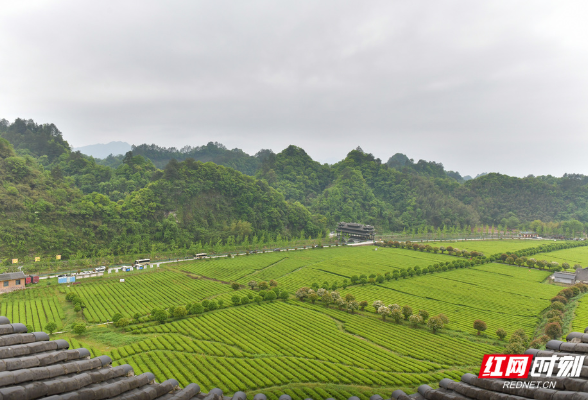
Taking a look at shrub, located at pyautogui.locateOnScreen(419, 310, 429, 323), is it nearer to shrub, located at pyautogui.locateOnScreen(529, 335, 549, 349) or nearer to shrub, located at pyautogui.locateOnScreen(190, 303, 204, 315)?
shrub, located at pyautogui.locateOnScreen(529, 335, 549, 349)

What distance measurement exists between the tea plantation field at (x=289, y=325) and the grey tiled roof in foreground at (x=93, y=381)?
12518mm

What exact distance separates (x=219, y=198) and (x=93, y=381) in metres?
86.6

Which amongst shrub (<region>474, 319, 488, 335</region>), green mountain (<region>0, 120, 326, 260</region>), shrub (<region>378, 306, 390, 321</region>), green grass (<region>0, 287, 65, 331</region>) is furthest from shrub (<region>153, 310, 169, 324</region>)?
green mountain (<region>0, 120, 326, 260</region>)

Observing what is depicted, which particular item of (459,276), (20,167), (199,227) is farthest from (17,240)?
(459,276)

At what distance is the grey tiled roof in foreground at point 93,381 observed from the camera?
27.3 ft

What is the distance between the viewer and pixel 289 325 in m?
34.1

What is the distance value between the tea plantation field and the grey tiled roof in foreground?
12.5m

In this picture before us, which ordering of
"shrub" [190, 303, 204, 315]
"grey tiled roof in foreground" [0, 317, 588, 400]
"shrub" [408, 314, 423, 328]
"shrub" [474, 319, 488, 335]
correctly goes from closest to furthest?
"grey tiled roof in foreground" [0, 317, 588, 400], "shrub" [474, 319, 488, 335], "shrub" [408, 314, 423, 328], "shrub" [190, 303, 204, 315]

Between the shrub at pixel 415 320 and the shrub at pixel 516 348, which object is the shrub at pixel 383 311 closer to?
the shrub at pixel 415 320

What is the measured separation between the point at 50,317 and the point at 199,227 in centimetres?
4779

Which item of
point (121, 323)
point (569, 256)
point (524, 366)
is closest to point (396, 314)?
point (524, 366)

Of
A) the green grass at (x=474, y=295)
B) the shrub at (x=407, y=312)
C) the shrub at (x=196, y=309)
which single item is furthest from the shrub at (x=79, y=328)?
the shrub at (x=407, y=312)

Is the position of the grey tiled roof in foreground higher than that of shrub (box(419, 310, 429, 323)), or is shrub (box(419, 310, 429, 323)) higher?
the grey tiled roof in foreground

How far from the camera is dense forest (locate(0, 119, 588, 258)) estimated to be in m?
65.6
